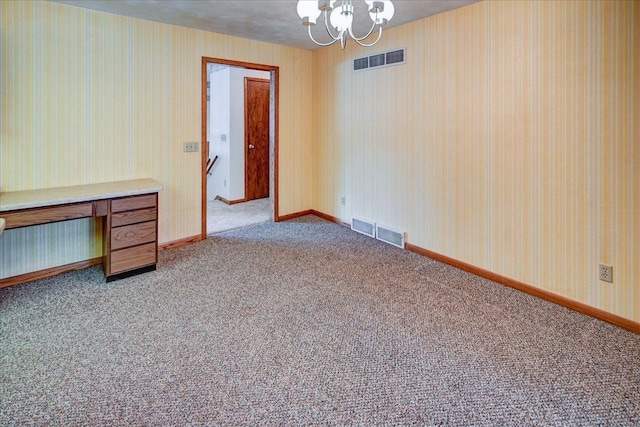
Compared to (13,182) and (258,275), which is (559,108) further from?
(13,182)

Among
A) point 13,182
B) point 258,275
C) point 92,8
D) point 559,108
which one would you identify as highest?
point 92,8

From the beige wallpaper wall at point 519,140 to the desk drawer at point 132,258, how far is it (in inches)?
96.9

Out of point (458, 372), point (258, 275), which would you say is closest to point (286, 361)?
point (458, 372)

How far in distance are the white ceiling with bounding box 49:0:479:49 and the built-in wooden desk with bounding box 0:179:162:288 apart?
153 centimetres

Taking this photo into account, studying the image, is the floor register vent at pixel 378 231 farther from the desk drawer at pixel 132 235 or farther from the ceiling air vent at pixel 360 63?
the desk drawer at pixel 132 235

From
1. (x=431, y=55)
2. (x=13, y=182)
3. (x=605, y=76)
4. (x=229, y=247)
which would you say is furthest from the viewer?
(x=229, y=247)

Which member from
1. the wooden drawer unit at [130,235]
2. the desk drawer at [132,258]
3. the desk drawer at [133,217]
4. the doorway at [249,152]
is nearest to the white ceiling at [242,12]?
the wooden drawer unit at [130,235]

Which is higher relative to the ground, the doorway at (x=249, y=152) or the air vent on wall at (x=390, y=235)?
the doorway at (x=249, y=152)

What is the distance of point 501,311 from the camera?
2.73m

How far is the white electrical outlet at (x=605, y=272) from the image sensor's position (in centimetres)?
257

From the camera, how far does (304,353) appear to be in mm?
2211

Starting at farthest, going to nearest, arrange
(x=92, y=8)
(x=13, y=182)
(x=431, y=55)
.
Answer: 1. (x=431, y=55)
2. (x=92, y=8)
3. (x=13, y=182)

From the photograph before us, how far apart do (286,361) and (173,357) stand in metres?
0.64

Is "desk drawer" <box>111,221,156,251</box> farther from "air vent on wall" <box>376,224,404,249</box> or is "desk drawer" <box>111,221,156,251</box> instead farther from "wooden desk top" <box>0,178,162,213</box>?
"air vent on wall" <box>376,224,404,249</box>
